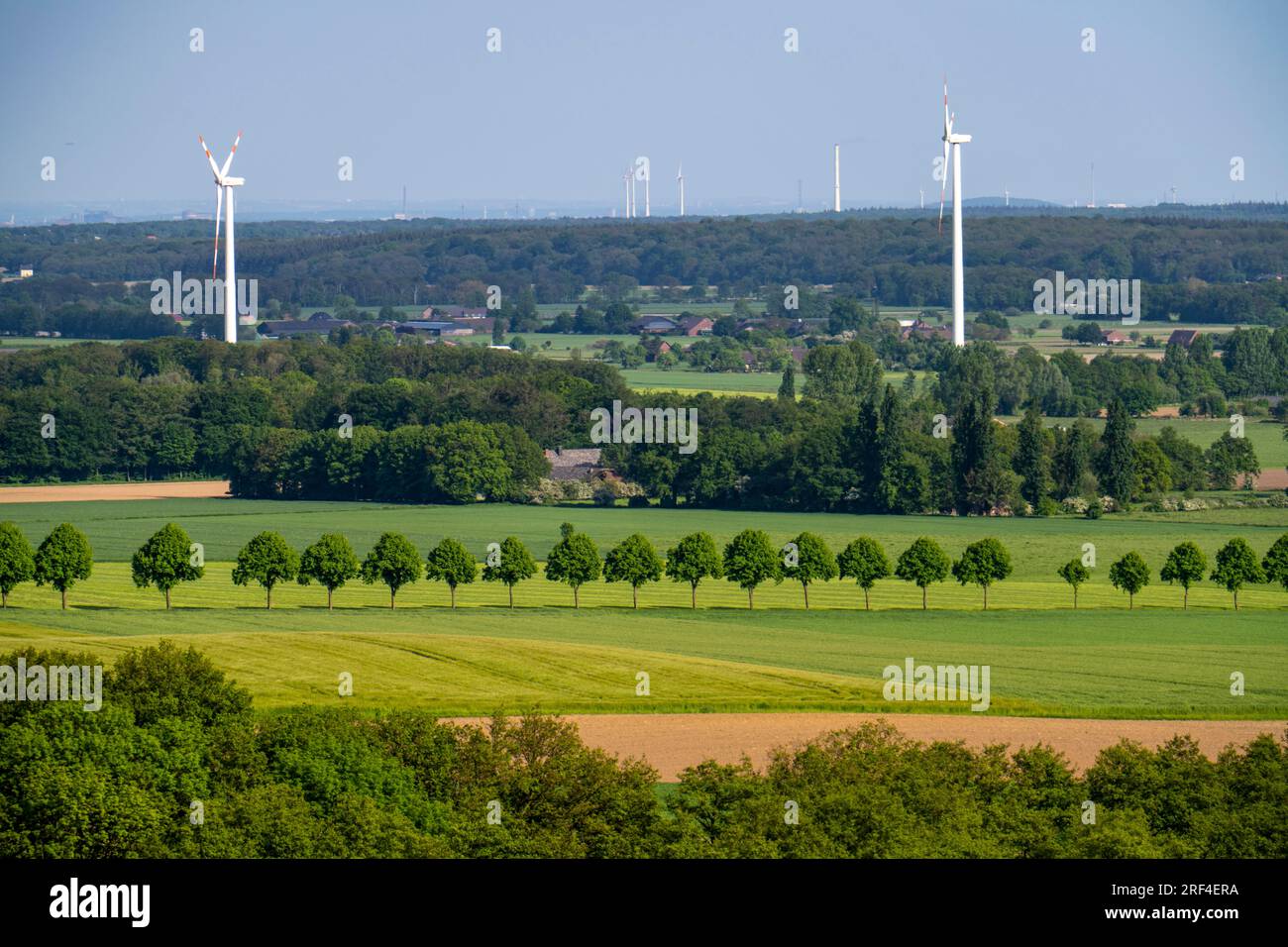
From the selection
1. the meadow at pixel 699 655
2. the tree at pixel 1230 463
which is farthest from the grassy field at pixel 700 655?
the tree at pixel 1230 463

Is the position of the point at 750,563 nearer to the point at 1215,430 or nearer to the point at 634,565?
the point at 634,565


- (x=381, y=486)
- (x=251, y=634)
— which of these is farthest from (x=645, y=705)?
(x=381, y=486)

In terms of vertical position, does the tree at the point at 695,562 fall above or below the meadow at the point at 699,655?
above

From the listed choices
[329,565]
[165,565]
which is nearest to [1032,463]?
[329,565]

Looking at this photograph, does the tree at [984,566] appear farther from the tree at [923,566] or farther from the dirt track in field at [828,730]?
the dirt track in field at [828,730]
